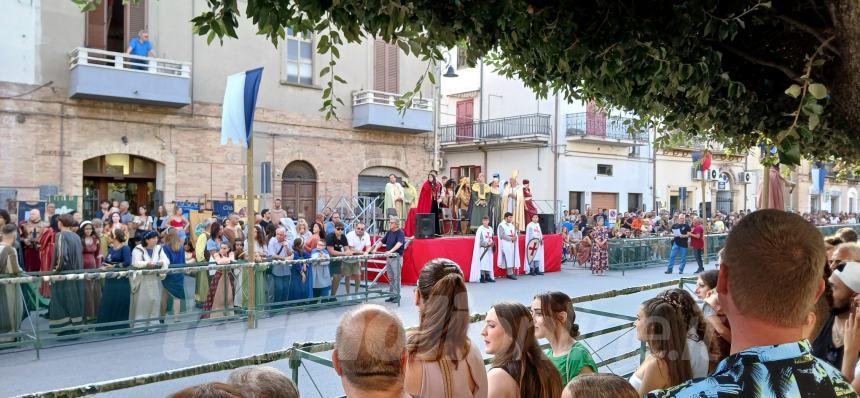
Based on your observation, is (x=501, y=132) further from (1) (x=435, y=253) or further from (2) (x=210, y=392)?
(2) (x=210, y=392)

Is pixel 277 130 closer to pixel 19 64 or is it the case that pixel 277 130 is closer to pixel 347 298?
pixel 19 64

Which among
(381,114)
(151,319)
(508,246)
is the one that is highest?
(381,114)

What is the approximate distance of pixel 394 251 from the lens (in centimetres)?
1309

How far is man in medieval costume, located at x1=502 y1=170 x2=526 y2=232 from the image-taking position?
1706 centimetres

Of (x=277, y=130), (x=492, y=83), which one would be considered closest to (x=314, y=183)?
(x=277, y=130)

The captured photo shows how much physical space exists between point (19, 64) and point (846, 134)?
1878 cm

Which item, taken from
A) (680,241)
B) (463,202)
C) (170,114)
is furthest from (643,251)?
(170,114)

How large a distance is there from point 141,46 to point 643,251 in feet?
51.9

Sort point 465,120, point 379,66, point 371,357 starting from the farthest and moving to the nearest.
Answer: point 465,120, point 379,66, point 371,357

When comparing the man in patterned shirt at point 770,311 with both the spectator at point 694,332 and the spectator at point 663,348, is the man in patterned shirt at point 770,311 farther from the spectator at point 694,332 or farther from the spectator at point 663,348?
the spectator at point 694,332

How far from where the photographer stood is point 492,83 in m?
31.9

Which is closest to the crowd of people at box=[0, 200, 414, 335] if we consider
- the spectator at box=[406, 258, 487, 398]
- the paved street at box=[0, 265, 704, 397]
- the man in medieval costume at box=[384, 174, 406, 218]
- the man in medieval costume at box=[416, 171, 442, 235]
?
the paved street at box=[0, 265, 704, 397]

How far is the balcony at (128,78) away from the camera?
1647cm

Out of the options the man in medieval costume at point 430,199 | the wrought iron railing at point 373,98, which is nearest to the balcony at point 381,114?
the wrought iron railing at point 373,98
